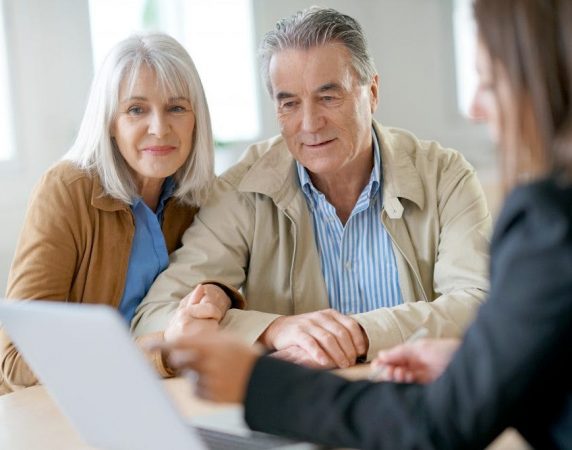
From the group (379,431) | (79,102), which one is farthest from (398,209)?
(79,102)

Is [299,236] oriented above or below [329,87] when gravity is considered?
below

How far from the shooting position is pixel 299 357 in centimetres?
169

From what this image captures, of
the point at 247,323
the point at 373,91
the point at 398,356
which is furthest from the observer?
the point at 373,91

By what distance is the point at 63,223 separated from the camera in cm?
197

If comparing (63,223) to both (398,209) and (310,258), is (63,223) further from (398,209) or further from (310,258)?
(398,209)

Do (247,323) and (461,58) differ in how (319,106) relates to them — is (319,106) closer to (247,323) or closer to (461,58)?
(247,323)

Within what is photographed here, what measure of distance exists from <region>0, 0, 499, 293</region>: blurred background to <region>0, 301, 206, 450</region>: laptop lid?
0.41 m

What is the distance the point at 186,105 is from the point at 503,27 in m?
1.39

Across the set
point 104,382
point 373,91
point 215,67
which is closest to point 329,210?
point 373,91

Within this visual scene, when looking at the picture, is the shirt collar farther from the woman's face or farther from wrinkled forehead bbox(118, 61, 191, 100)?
wrinkled forehead bbox(118, 61, 191, 100)

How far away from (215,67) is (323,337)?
319 cm

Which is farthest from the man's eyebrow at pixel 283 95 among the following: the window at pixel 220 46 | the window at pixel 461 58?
the window at pixel 461 58

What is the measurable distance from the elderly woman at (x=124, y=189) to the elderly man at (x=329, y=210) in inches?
3.1

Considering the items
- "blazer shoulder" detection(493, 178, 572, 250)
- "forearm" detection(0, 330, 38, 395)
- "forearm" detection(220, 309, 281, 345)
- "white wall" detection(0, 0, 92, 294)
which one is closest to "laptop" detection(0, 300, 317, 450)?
"blazer shoulder" detection(493, 178, 572, 250)
